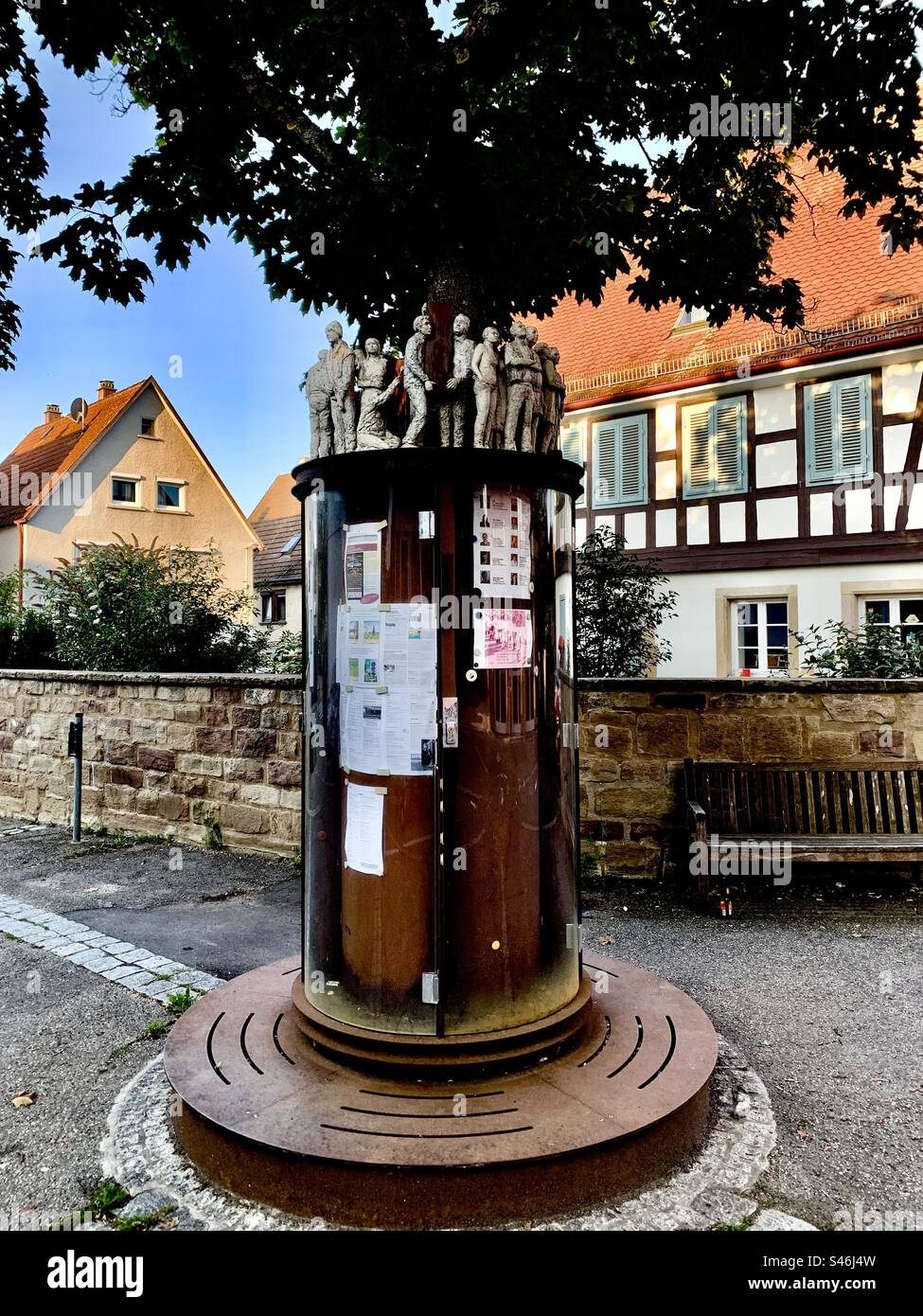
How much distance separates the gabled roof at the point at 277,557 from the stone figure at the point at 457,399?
76.4ft

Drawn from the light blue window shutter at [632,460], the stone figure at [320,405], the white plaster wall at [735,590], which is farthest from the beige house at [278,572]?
the stone figure at [320,405]

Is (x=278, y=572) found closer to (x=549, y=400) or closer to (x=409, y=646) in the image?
(x=549, y=400)

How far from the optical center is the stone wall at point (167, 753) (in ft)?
22.8

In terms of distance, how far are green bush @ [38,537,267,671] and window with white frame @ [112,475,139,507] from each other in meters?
16.5

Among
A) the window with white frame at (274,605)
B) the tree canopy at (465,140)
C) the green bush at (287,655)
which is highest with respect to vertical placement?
the tree canopy at (465,140)

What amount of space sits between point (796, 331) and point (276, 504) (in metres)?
27.2

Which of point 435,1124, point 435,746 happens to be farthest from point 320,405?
point 435,1124

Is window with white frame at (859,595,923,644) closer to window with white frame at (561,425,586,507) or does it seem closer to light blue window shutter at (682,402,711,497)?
light blue window shutter at (682,402,711,497)

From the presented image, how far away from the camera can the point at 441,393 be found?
10.3ft

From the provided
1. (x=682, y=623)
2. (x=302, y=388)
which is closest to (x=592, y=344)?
(x=682, y=623)

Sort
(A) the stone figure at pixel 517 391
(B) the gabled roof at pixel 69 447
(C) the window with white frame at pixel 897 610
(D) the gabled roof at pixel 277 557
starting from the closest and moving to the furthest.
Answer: (A) the stone figure at pixel 517 391 < (C) the window with white frame at pixel 897 610 < (B) the gabled roof at pixel 69 447 < (D) the gabled roof at pixel 277 557

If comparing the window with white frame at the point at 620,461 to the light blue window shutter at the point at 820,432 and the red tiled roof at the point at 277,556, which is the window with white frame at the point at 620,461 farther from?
the red tiled roof at the point at 277,556
